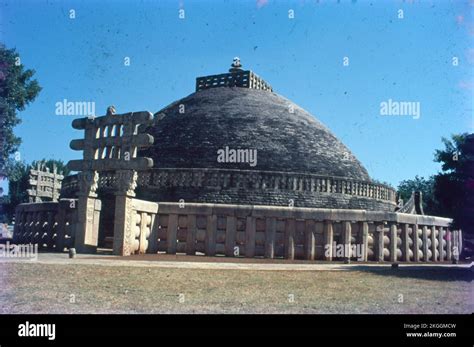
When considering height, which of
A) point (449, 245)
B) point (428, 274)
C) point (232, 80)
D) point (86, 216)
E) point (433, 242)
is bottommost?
point (428, 274)

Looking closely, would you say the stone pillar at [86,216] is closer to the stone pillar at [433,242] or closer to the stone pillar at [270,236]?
the stone pillar at [270,236]

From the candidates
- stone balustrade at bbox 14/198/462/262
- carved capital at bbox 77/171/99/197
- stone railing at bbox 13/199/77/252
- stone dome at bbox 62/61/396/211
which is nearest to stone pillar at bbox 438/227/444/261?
stone balustrade at bbox 14/198/462/262

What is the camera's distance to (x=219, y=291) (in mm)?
7098

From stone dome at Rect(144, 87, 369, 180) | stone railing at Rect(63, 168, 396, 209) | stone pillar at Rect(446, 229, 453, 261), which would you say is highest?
stone dome at Rect(144, 87, 369, 180)

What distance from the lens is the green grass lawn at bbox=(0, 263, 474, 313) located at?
19.1 feet

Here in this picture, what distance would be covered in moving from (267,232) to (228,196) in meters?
5.65

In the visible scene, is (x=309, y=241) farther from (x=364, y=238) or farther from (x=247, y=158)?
(x=247, y=158)

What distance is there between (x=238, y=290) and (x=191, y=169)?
1206 cm

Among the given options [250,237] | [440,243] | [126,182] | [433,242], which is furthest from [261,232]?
[440,243]

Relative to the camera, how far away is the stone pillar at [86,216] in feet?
42.6

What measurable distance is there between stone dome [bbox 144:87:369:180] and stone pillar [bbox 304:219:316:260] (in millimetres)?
7545

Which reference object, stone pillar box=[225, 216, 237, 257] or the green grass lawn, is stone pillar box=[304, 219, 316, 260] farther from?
the green grass lawn

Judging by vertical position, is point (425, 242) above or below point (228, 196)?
below

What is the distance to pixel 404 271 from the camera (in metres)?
10.4
